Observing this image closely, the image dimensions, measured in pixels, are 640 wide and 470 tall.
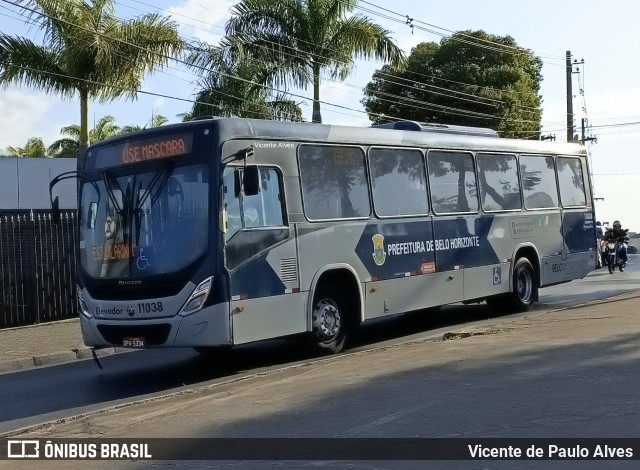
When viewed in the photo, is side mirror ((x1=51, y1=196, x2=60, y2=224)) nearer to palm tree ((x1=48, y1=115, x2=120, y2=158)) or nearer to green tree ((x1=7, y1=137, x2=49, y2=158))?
palm tree ((x1=48, y1=115, x2=120, y2=158))

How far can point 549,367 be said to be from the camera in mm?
10141

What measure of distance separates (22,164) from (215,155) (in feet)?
66.0

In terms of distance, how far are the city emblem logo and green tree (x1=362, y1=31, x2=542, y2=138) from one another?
35811 mm

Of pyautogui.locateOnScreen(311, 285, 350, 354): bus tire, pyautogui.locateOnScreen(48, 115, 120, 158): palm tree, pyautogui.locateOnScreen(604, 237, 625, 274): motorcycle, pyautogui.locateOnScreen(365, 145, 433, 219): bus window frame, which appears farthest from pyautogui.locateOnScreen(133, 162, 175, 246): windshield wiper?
pyautogui.locateOnScreen(48, 115, 120, 158): palm tree

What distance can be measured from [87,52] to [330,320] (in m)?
12.8

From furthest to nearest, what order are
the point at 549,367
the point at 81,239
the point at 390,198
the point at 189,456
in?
the point at 390,198
the point at 81,239
the point at 549,367
the point at 189,456

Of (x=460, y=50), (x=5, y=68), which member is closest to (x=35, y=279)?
(x=5, y=68)

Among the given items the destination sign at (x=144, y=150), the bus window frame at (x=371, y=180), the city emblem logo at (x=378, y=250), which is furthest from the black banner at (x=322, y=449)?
the bus window frame at (x=371, y=180)

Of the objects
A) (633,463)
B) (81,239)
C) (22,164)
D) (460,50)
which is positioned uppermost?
(460,50)

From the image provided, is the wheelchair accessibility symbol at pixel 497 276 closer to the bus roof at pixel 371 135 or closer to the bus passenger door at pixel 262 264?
the bus roof at pixel 371 135

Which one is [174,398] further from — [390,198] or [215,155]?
[390,198]

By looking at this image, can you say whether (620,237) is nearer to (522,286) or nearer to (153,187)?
(522,286)

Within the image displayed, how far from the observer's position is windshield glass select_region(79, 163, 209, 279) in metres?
11.3

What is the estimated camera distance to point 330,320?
12.9 metres
